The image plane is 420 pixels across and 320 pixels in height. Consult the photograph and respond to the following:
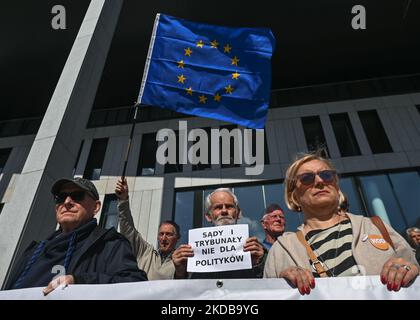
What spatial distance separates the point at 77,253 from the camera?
2312 millimetres

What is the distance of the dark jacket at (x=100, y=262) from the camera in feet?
6.84

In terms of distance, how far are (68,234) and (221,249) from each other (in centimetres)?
125

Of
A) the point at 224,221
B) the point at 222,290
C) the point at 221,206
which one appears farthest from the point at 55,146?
the point at 222,290

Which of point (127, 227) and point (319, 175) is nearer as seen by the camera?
point (319, 175)

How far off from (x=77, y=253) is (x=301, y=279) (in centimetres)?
165

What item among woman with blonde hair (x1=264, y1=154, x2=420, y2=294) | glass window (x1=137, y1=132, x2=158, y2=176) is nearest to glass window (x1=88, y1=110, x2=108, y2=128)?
glass window (x1=137, y1=132, x2=158, y2=176)

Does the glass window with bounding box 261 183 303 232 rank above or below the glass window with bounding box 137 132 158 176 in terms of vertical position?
below

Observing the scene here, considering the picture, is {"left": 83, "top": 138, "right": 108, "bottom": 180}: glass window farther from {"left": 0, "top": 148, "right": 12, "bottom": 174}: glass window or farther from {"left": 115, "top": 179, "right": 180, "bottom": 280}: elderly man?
{"left": 115, "top": 179, "right": 180, "bottom": 280}: elderly man

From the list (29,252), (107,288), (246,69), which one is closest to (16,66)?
(246,69)

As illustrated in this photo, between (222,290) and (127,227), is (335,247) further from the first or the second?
(127,227)

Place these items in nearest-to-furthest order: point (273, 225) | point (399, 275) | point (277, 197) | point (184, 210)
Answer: point (399, 275), point (273, 225), point (277, 197), point (184, 210)

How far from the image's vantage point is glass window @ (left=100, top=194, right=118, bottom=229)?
1204 cm

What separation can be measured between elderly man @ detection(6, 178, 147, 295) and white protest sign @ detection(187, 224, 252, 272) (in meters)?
0.43
